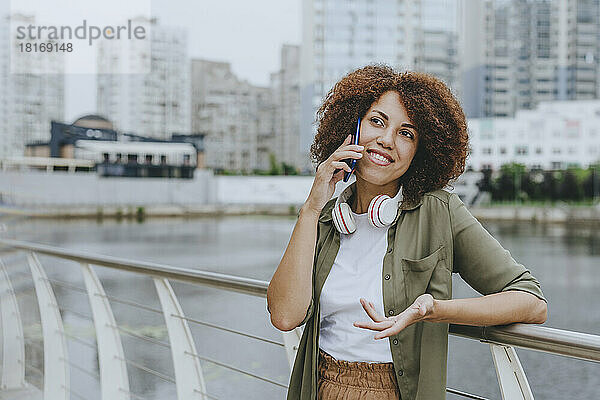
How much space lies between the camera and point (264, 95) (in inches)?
1535

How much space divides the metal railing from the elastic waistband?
10 centimetres

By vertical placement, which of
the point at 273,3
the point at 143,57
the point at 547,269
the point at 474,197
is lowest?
the point at 547,269

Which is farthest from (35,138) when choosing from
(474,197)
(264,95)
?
(474,197)

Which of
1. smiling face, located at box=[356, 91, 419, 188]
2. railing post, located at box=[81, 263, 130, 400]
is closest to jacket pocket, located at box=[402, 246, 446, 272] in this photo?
smiling face, located at box=[356, 91, 419, 188]

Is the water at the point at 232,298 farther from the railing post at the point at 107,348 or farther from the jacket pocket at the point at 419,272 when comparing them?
the jacket pocket at the point at 419,272

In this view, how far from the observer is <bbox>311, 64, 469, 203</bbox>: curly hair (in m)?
0.85

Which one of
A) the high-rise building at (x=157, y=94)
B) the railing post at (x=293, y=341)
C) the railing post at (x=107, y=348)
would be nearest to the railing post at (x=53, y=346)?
the railing post at (x=107, y=348)

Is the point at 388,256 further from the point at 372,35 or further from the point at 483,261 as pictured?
the point at 372,35

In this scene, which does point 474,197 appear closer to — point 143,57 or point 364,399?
point 143,57

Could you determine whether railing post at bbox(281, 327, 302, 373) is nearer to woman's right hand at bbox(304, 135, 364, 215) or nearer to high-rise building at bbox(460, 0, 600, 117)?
woman's right hand at bbox(304, 135, 364, 215)

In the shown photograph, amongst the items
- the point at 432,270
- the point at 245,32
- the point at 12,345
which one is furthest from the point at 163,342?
the point at 245,32

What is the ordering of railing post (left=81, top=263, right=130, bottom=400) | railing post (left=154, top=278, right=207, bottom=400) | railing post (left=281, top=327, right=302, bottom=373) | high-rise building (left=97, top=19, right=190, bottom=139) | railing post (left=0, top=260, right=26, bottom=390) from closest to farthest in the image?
railing post (left=281, top=327, right=302, bottom=373), railing post (left=154, top=278, right=207, bottom=400), railing post (left=81, top=263, right=130, bottom=400), railing post (left=0, top=260, right=26, bottom=390), high-rise building (left=97, top=19, right=190, bottom=139)

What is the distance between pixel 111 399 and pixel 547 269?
27772mm

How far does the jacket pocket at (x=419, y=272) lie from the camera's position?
795 mm
